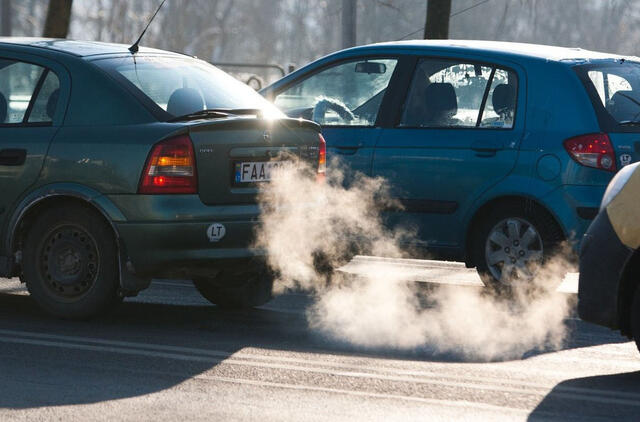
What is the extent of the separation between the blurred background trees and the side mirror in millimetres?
61883

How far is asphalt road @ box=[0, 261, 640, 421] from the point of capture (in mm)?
5703

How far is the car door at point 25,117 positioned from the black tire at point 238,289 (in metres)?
1.31

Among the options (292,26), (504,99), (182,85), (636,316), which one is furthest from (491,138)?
(292,26)

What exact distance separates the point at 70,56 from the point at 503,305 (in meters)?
3.30

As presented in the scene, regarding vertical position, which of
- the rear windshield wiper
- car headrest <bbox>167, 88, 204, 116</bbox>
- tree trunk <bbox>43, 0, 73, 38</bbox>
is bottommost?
the rear windshield wiper

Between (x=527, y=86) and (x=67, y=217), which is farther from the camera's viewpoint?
(x=527, y=86)

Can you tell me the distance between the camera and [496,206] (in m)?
9.47

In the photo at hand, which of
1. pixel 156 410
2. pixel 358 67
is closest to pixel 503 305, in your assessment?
pixel 358 67

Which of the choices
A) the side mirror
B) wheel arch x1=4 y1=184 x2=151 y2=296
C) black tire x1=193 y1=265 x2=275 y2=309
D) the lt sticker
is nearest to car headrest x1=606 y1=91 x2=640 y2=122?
the side mirror

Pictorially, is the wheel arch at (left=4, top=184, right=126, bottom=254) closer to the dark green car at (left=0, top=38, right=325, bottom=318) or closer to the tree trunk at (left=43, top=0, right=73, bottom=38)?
the dark green car at (left=0, top=38, right=325, bottom=318)

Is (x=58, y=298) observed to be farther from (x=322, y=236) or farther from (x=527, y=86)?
(x=527, y=86)

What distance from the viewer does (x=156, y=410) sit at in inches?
223

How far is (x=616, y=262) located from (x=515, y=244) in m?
2.84

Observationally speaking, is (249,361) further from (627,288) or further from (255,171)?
(627,288)
